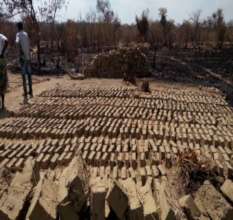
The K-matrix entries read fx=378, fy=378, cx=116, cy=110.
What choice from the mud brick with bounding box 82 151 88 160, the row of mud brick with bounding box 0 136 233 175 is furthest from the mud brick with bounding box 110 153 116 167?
the mud brick with bounding box 82 151 88 160

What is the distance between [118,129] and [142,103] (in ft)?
6.37

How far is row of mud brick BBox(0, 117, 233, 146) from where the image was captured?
5.53 metres

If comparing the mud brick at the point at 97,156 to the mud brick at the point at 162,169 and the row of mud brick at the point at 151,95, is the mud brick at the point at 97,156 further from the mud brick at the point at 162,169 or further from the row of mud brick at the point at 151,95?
the row of mud brick at the point at 151,95

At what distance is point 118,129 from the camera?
5.80m

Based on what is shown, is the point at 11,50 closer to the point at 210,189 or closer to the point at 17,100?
the point at 17,100

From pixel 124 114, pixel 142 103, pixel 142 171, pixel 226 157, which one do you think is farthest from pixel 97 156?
pixel 142 103

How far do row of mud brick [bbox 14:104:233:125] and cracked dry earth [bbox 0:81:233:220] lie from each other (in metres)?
0.02

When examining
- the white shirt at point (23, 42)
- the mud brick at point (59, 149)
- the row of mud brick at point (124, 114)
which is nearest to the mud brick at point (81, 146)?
the mud brick at point (59, 149)

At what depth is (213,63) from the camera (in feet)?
54.8

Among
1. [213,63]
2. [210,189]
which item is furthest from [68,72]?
[210,189]

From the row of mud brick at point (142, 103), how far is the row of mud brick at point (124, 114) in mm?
259

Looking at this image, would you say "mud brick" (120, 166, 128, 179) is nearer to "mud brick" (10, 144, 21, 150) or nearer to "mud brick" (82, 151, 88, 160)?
"mud brick" (82, 151, 88, 160)

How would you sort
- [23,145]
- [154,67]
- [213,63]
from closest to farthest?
[23,145]
[154,67]
[213,63]

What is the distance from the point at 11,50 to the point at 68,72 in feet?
26.8
